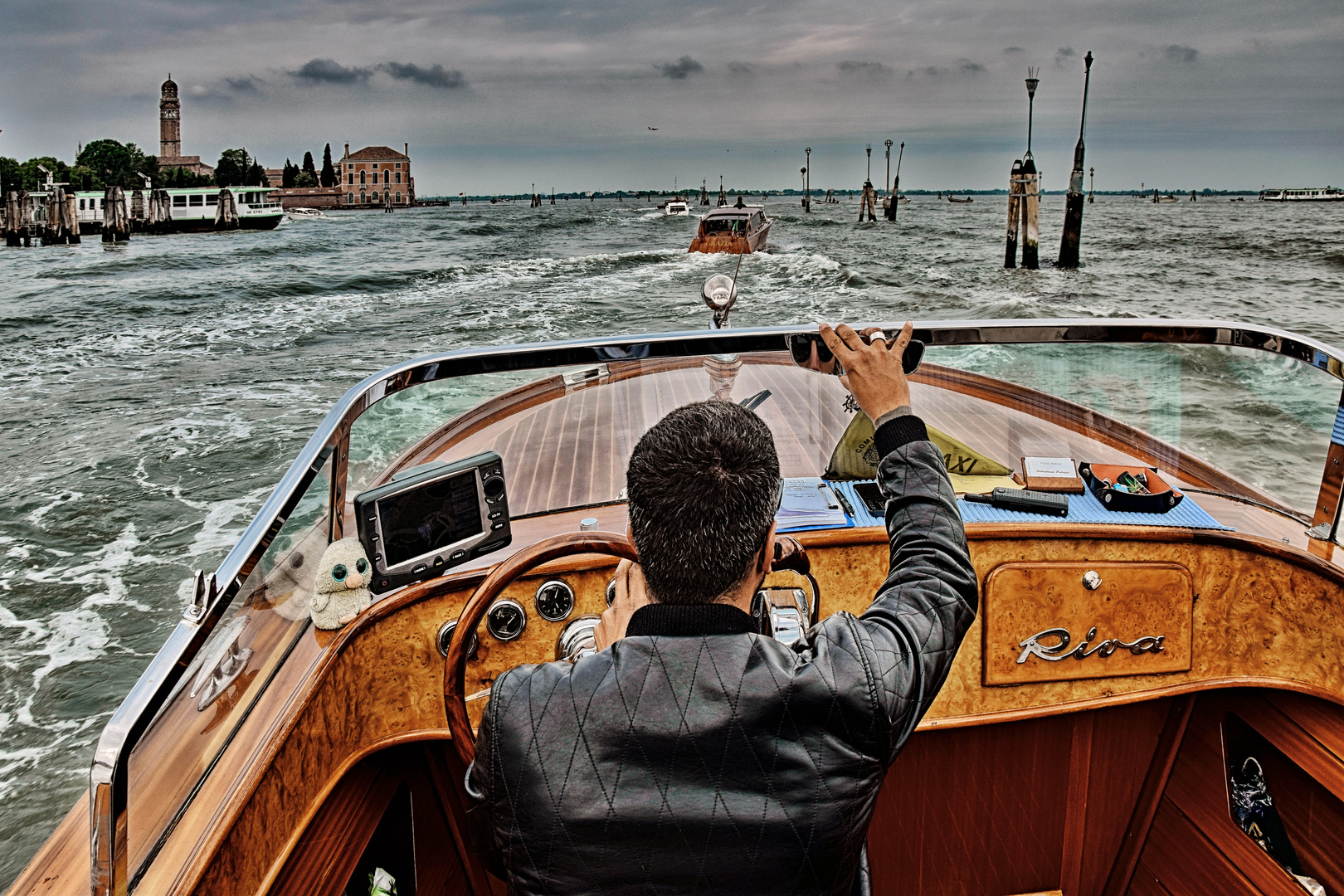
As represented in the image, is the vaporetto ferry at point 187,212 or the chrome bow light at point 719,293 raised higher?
the vaporetto ferry at point 187,212

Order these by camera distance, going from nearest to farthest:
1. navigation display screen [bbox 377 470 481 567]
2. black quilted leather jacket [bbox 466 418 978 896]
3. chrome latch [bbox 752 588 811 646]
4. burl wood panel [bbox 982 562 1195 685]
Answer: black quilted leather jacket [bbox 466 418 978 896], chrome latch [bbox 752 588 811 646], navigation display screen [bbox 377 470 481 567], burl wood panel [bbox 982 562 1195 685]

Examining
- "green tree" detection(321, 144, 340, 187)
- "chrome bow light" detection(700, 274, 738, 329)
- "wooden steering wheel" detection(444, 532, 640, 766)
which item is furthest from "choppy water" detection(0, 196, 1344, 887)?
"green tree" detection(321, 144, 340, 187)

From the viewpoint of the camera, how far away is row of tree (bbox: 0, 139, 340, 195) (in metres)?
78.4

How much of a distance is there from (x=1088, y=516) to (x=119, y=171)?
10820 cm

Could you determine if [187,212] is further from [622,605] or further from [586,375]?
[622,605]

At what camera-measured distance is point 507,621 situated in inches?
69.4

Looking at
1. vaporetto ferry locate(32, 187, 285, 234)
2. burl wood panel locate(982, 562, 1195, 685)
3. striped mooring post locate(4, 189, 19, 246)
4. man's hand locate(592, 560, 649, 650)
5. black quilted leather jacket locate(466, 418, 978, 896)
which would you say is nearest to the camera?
black quilted leather jacket locate(466, 418, 978, 896)

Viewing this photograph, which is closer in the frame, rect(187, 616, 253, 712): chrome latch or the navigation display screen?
rect(187, 616, 253, 712): chrome latch

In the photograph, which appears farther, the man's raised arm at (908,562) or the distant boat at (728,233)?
the distant boat at (728,233)

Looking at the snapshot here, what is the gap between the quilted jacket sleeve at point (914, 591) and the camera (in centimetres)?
84

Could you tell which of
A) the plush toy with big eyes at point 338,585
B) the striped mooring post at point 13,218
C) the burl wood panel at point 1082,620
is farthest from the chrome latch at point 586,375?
the striped mooring post at point 13,218

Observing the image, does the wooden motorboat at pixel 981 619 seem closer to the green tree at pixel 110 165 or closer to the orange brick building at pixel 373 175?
the green tree at pixel 110 165

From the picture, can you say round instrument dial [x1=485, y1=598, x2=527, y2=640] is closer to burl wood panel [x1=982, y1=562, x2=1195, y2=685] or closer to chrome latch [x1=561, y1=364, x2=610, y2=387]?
chrome latch [x1=561, y1=364, x2=610, y2=387]

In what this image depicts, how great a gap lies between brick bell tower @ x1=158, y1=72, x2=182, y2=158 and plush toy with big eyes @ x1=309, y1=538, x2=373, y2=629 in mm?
136087
